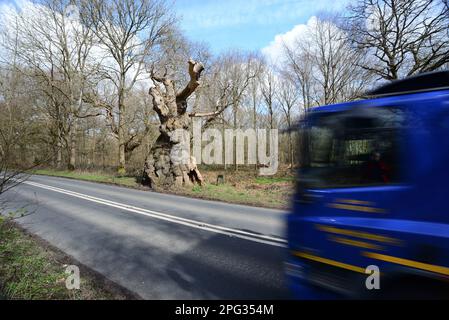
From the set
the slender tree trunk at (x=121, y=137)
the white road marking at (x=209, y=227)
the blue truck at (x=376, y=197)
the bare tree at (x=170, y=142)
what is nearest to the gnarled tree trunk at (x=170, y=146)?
the bare tree at (x=170, y=142)

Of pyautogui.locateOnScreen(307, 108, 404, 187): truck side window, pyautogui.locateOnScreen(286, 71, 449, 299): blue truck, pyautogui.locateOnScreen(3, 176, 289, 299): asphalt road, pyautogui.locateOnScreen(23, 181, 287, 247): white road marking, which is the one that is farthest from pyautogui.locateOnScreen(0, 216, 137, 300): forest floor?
pyautogui.locateOnScreen(307, 108, 404, 187): truck side window

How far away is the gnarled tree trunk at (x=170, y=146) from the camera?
17.5 metres

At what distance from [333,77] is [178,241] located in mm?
25219

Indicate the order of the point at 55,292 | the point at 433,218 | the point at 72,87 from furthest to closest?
the point at 72,87
the point at 55,292
the point at 433,218

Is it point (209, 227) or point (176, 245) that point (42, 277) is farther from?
point (209, 227)

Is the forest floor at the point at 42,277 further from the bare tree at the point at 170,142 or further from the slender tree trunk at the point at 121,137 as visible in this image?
the slender tree trunk at the point at 121,137

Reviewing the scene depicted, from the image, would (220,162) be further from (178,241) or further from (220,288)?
(220,288)

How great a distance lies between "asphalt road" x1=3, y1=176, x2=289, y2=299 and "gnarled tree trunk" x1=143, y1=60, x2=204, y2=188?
6490 mm

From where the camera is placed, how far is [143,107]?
112 feet

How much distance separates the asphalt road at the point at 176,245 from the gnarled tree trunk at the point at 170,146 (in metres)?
6.49

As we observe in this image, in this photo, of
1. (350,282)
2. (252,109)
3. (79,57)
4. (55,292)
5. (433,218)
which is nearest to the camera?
(433,218)

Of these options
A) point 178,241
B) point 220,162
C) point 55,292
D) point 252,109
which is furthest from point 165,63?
point 55,292

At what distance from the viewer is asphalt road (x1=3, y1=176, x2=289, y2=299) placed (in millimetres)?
4297

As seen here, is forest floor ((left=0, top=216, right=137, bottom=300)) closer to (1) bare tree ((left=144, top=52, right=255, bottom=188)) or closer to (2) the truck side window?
(2) the truck side window
